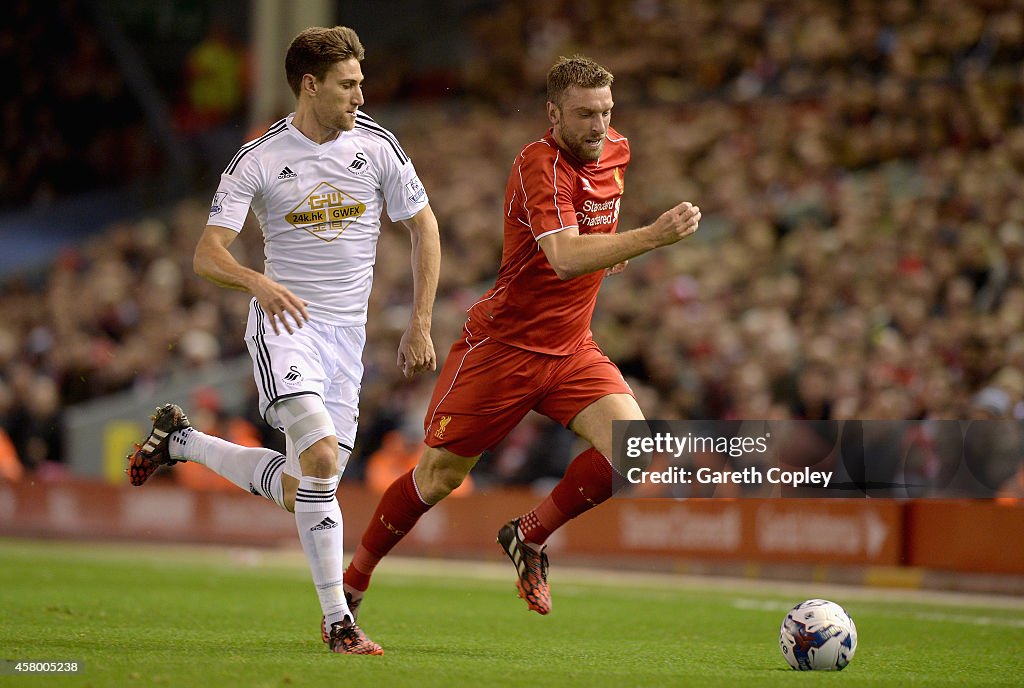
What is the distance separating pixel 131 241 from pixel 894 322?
38.4 feet

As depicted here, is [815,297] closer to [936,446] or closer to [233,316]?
[936,446]

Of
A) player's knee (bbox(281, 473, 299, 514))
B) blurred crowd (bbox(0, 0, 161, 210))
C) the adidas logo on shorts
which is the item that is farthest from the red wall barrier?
blurred crowd (bbox(0, 0, 161, 210))

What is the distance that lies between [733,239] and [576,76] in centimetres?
949

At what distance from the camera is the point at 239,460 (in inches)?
294

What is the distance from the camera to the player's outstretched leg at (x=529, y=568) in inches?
289

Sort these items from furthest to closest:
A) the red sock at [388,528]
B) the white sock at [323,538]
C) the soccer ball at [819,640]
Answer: the red sock at [388,528] → the white sock at [323,538] → the soccer ball at [819,640]

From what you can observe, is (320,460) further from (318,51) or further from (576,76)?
(576,76)

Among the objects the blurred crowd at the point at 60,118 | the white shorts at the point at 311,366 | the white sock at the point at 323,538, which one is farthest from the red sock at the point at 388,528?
the blurred crowd at the point at 60,118

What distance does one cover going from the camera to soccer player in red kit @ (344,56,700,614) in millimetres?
7027

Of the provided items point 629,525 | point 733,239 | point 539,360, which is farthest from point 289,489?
point 733,239

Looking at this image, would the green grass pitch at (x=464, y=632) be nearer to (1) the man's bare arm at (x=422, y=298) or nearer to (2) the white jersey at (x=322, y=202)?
(1) the man's bare arm at (x=422, y=298)

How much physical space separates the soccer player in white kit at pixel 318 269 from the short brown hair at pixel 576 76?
2.76 feet

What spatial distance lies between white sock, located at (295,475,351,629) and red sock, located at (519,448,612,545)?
3.65 feet

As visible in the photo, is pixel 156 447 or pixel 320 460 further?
pixel 156 447
